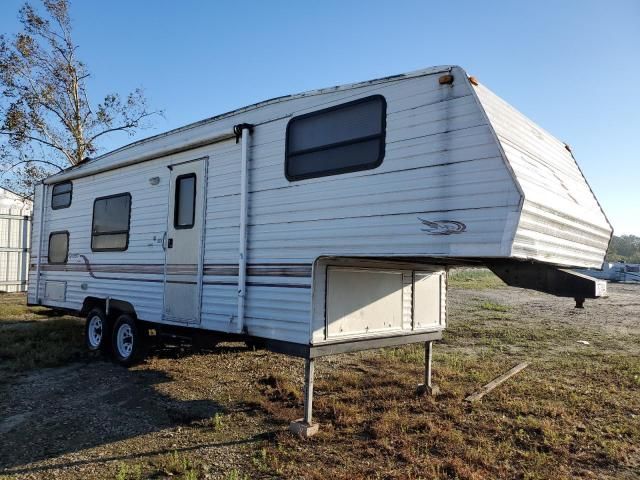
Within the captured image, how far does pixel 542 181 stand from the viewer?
4.16 metres

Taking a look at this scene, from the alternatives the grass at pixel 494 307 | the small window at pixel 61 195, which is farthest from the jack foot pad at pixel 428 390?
the grass at pixel 494 307

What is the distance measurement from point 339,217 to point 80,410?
3547 mm

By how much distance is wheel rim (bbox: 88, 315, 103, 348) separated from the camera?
8086mm

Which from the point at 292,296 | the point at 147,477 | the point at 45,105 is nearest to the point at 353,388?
the point at 292,296

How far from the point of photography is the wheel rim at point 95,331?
8086 millimetres

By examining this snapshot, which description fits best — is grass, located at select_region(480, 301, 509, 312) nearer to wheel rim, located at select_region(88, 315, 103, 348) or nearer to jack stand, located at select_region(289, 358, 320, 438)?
wheel rim, located at select_region(88, 315, 103, 348)

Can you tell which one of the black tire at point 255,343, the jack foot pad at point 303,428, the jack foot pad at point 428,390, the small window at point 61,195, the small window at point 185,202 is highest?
the small window at point 61,195

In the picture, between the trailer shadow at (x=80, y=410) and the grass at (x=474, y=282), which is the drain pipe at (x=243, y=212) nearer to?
the trailer shadow at (x=80, y=410)

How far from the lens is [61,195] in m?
9.15

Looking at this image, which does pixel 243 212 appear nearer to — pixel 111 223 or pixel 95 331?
pixel 111 223

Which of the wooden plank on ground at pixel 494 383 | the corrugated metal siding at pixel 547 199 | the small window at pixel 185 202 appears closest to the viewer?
the corrugated metal siding at pixel 547 199

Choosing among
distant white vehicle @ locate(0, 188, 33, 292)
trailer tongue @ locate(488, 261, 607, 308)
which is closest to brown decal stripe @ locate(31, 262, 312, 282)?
trailer tongue @ locate(488, 261, 607, 308)

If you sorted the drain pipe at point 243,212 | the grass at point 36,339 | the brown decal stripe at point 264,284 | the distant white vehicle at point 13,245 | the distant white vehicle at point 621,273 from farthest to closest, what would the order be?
the distant white vehicle at point 621,273, the distant white vehicle at point 13,245, the grass at point 36,339, the drain pipe at point 243,212, the brown decal stripe at point 264,284

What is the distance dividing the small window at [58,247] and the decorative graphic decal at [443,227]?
7.05 m
